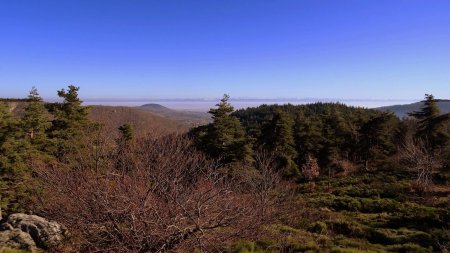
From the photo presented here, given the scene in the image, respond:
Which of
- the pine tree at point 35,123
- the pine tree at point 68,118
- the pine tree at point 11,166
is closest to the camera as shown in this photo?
the pine tree at point 11,166

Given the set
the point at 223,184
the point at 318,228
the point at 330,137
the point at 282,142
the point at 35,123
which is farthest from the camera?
the point at 330,137

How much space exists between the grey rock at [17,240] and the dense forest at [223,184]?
0.47m

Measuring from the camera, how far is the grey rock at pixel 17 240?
28.1 feet

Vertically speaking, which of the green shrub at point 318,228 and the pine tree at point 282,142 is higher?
the pine tree at point 282,142

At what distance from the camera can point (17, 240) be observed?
346 inches

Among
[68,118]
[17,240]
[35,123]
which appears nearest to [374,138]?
[68,118]

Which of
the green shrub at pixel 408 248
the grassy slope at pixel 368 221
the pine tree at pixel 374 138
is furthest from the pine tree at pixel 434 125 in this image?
the green shrub at pixel 408 248

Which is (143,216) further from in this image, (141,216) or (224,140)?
(224,140)

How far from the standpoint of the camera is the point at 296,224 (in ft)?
50.4

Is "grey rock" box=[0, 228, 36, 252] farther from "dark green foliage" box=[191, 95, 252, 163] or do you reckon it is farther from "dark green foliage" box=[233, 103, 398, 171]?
"dark green foliage" box=[233, 103, 398, 171]

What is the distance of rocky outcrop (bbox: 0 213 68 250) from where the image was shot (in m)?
8.62

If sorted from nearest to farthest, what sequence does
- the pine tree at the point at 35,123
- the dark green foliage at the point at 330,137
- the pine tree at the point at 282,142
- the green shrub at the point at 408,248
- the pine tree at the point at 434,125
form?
the green shrub at the point at 408,248
the pine tree at the point at 35,123
the pine tree at the point at 282,142
the pine tree at the point at 434,125
the dark green foliage at the point at 330,137

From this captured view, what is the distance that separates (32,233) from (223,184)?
549cm

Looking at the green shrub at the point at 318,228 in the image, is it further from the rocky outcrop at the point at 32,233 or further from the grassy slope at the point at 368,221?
the rocky outcrop at the point at 32,233
